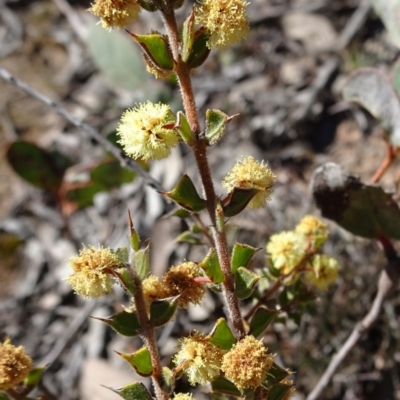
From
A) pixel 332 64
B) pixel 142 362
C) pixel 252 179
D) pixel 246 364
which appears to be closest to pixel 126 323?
pixel 142 362

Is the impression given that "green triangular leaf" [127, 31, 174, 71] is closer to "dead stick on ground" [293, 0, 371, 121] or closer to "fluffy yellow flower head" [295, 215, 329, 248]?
"fluffy yellow flower head" [295, 215, 329, 248]

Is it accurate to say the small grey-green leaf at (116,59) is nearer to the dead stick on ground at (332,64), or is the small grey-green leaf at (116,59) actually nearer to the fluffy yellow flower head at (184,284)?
the dead stick on ground at (332,64)

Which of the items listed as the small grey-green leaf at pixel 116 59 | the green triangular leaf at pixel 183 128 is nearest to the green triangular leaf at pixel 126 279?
the green triangular leaf at pixel 183 128

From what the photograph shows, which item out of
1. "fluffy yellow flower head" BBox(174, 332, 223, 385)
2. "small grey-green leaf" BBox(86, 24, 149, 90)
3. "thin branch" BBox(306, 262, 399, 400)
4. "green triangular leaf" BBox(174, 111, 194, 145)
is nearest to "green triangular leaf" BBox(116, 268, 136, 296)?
"fluffy yellow flower head" BBox(174, 332, 223, 385)

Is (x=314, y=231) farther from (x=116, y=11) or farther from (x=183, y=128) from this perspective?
(x=116, y=11)

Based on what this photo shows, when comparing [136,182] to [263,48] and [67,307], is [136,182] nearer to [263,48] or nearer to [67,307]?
[67,307]

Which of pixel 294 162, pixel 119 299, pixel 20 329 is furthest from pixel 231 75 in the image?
pixel 20 329
